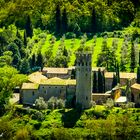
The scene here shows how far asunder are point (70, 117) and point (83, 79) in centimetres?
Result: 819

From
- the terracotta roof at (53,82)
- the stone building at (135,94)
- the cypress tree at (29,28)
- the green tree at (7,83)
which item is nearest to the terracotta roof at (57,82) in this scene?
the terracotta roof at (53,82)

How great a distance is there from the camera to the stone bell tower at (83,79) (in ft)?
395

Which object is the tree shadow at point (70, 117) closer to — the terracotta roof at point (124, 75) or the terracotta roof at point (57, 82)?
the terracotta roof at point (57, 82)

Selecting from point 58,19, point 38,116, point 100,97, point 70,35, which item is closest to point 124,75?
point 100,97

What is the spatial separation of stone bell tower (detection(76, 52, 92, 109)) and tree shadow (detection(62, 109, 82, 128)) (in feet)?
9.45

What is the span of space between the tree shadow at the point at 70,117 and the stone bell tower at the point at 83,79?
2.88 m

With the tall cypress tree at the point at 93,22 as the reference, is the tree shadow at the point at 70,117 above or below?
below

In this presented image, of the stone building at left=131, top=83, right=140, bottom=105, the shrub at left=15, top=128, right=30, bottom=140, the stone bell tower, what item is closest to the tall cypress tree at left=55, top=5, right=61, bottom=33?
the stone building at left=131, top=83, right=140, bottom=105

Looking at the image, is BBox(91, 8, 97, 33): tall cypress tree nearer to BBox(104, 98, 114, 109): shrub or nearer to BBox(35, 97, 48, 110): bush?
BBox(104, 98, 114, 109): shrub

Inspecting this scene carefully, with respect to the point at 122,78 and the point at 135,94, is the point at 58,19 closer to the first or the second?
the point at 122,78

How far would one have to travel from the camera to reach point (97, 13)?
19000 cm

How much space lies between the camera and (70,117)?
11756cm

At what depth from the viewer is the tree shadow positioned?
11644 centimetres

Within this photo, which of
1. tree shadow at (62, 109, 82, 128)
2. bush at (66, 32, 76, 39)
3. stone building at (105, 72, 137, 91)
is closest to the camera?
tree shadow at (62, 109, 82, 128)
